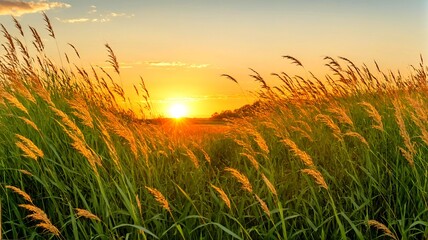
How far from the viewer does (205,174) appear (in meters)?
Result: 4.46

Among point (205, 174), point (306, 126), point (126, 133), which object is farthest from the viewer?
point (306, 126)

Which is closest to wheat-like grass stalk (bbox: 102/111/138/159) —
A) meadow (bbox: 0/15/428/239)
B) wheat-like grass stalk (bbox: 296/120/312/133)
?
meadow (bbox: 0/15/428/239)

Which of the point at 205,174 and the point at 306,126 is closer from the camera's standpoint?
the point at 205,174

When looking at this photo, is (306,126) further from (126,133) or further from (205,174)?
(126,133)

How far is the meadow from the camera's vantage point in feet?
10.1

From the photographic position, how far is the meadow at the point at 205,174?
Result: 308 cm

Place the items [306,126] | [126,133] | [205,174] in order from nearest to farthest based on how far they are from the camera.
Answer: [126,133] < [205,174] < [306,126]

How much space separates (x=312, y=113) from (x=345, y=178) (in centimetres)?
258

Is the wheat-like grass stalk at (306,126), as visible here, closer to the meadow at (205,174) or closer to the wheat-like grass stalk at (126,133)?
the meadow at (205,174)

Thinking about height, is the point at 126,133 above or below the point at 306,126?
above

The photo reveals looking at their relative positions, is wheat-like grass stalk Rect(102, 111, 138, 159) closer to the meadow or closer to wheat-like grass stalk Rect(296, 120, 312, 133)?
the meadow

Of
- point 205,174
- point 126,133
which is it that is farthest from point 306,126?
point 126,133

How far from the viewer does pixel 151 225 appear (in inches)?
132

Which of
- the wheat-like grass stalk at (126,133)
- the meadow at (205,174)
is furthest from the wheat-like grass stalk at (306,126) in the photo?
the wheat-like grass stalk at (126,133)
